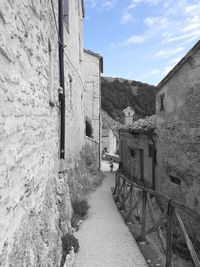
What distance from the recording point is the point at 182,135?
787 centimetres

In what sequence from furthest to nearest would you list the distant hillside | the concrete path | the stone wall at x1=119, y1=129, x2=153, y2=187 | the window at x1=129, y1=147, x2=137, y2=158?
1. the distant hillside
2. the window at x1=129, y1=147, x2=137, y2=158
3. the stone wall at x1=119, y1=129, x2=153, y2=187
4. the concrete path

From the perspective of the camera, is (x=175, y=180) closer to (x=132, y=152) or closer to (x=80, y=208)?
(x=80, y=208)

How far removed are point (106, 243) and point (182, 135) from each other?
3.48 m

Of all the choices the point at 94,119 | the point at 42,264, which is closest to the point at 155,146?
the point at 42,264

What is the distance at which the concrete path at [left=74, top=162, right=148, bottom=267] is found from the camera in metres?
5.77

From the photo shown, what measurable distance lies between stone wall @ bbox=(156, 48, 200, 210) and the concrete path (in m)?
1.89

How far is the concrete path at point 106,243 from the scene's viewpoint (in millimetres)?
5770

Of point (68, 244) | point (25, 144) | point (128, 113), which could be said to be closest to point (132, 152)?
point (68, 244)

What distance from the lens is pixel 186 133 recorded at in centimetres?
761

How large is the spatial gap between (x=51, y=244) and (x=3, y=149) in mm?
2625

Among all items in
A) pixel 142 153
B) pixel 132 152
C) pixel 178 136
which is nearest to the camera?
pixel 178 136

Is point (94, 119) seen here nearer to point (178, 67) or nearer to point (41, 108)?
point (178, 67)

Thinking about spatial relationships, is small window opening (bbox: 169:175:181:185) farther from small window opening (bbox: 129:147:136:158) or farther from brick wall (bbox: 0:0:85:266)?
small window opening (bbox: 129:147:136:158)

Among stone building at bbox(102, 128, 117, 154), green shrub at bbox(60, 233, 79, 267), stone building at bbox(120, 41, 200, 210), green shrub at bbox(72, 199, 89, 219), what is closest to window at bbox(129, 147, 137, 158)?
stone building at bbox(120, 41, 200, 210)
